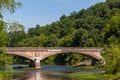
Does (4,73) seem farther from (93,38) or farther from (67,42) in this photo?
(67,42)

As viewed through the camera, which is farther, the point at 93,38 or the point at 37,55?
the point at 93,38

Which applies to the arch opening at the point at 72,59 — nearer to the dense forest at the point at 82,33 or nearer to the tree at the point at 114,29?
the dense forest at the point at 82,33

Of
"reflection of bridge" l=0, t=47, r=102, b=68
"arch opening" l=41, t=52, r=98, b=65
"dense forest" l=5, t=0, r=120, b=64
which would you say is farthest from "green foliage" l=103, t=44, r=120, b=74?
"arch opening" l=41, t=52, r=98, b=65

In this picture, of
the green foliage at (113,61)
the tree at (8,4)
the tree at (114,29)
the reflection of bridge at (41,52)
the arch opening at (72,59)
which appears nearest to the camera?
the tree at (8,4)

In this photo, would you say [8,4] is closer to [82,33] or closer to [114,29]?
[114,29]

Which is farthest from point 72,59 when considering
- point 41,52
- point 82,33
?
point 41,52

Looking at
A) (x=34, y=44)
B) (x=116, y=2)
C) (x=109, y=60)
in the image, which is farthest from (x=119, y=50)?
(x=116, y=2)

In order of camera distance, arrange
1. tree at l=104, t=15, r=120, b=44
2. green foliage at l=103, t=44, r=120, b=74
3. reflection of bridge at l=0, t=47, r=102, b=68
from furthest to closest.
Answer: reflection of bridge at l=0, t=47, r=102, b=68
tree at l=104, t=15, r=120, b=44
green foliage at l=103, t=44, r=120, b=74

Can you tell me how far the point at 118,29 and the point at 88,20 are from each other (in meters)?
78.8

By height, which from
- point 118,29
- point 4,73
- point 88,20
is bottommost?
point 4,73

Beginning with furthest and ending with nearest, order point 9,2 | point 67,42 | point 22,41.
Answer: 1. point 22,41
2. point 67,42
3. point 9,2

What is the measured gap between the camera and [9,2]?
26484 mm

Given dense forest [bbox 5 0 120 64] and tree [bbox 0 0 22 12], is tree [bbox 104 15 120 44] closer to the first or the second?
dense forest [bbox 5 0 120 64]

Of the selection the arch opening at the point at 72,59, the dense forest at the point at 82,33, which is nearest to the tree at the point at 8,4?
the dense forest at the point at 82,33
